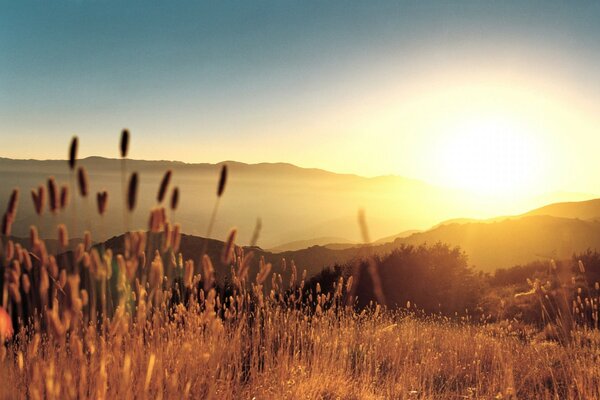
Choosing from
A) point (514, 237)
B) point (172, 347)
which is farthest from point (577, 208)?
point (172, 347)

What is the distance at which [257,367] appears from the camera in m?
4.36

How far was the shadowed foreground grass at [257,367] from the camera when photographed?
266 cm

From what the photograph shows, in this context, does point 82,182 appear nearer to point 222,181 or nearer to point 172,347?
point 222,181

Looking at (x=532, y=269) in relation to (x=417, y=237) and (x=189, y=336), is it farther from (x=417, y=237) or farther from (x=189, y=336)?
(x=189, y=336)

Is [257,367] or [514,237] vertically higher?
[257,367]

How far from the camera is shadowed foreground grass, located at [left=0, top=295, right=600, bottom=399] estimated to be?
8.71ft

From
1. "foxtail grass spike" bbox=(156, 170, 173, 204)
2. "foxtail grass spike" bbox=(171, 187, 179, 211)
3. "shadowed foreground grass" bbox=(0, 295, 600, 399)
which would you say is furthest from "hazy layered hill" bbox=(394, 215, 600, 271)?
"foxtail grass spike" bbox=(156, 170, 173, 204)


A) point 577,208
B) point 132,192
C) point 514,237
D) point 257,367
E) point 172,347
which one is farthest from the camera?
point 577,208

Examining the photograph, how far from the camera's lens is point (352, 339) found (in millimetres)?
5660

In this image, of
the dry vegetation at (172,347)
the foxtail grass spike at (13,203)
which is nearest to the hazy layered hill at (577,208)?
the dry vegetation at (172,347)

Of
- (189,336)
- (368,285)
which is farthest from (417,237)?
(189,336)

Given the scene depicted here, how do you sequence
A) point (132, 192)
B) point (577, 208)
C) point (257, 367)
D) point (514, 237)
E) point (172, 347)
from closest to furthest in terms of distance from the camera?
point (132, 192), point (172, 347), point (257, 367), point (514, 237), point (577, 208)

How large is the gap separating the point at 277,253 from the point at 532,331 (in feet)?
61.4

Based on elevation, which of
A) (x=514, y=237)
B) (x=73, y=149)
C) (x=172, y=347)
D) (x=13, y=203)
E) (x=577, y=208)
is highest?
(x=73, y=149)
